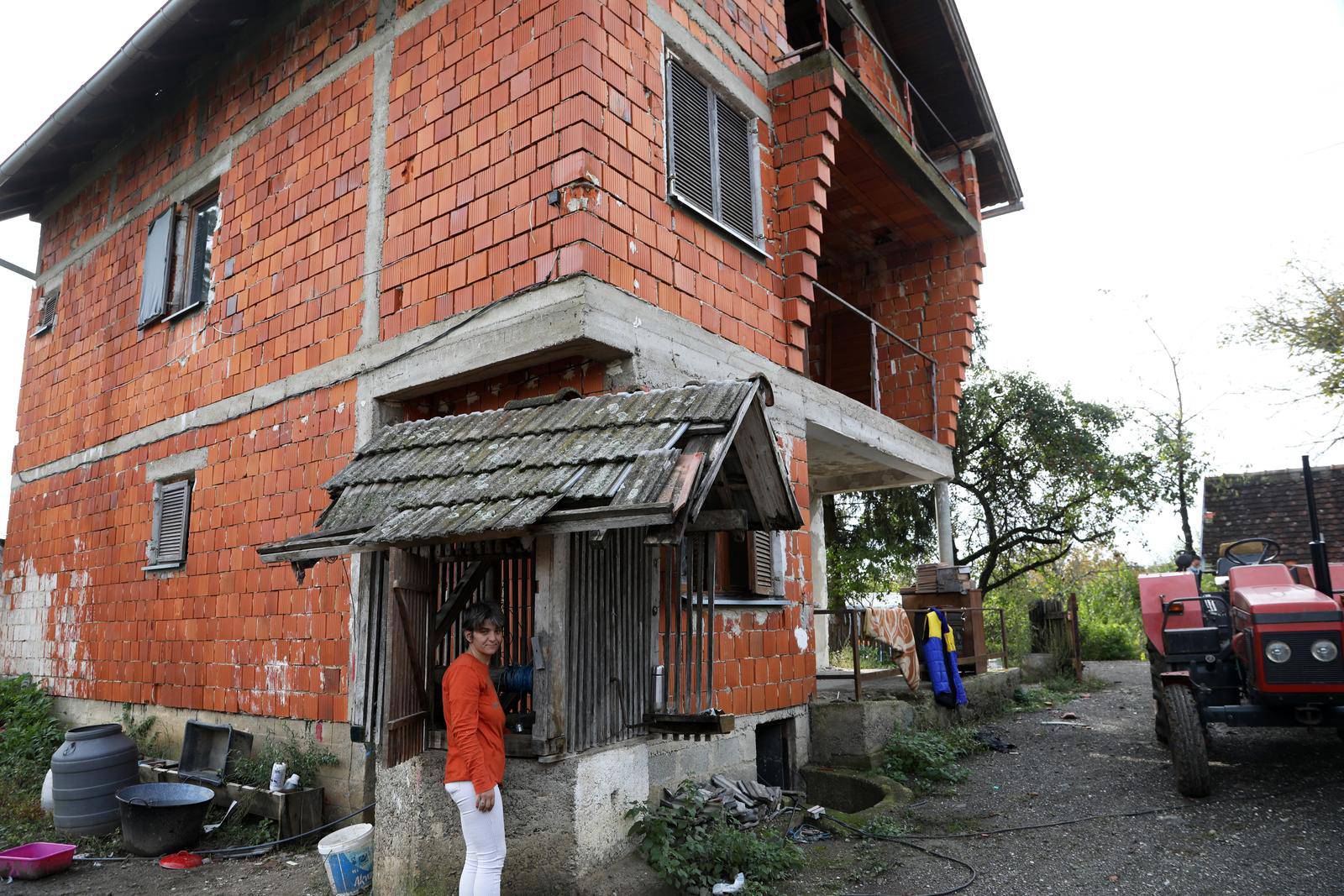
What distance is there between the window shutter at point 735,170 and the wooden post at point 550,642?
13.4 feet

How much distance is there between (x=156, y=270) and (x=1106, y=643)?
20391mm

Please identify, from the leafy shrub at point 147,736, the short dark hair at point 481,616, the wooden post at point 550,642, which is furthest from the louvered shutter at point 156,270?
the wooden post at point 550,642

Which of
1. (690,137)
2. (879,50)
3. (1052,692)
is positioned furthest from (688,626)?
(1052,692)

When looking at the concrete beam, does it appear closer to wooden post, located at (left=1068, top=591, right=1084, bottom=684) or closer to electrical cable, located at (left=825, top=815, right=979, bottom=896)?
electrical cable, located at (left=825, top=815, right=979, bottom=896)

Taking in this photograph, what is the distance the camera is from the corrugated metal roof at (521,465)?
4230mm

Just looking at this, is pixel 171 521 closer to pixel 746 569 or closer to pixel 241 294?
pixel 241 294

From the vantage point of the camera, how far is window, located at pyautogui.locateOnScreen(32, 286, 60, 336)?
1216 cm

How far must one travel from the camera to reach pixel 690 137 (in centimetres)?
732

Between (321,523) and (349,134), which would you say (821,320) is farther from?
(321,523)

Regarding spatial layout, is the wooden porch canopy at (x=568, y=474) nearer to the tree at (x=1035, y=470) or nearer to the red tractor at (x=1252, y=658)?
the red tractor at (x=1252, y=658)

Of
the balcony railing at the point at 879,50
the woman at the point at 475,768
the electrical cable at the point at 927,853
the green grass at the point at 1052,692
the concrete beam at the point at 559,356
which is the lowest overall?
the electrical cable at the point at 927,853

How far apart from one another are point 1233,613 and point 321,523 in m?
7.44

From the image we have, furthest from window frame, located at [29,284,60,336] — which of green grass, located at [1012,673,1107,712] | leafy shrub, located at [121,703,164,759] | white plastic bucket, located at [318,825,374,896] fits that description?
green grass, located at [1012,673,1107,712]

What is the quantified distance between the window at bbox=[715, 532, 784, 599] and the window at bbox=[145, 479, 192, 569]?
5951mm
